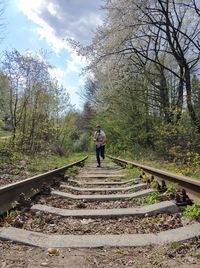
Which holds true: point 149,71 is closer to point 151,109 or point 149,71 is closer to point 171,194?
point 151,109

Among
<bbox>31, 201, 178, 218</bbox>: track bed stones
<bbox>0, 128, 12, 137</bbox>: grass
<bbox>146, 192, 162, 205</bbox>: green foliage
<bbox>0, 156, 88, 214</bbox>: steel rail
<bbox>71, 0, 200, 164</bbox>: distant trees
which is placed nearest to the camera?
<bbox>0, 156, 88, 214</bbox>: steel rail

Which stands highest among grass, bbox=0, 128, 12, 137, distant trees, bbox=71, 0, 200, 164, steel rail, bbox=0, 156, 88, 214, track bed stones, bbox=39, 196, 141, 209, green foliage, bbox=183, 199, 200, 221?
distant trees, bbox=71, 0, 200, 164

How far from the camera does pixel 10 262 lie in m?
2.64


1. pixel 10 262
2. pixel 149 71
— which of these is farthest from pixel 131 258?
pixel 149 71

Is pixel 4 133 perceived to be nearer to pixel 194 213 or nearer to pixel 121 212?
pixel 121 212

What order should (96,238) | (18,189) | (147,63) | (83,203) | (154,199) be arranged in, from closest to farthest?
(96,238) < (18,189) < (154,199) < (83,203) < (147,63)

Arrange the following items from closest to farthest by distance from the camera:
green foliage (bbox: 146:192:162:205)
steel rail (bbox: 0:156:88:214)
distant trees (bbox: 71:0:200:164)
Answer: steel rail (bbox: 0:156:88:214) < green foliage (bbox: 146:192:162:205) < distant trees (bbox: 71:0:200:164)

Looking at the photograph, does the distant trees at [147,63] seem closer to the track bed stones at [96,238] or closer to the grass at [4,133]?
the grass at [4,133]

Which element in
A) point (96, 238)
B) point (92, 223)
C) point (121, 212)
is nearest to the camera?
point (96, 238)

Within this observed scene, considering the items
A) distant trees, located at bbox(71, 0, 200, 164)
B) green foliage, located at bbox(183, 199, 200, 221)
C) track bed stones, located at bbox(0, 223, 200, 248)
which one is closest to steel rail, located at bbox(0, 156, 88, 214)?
track bed stones, located at bbox(0, 223, 200, 248)

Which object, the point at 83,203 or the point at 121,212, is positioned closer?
the point at 121,212

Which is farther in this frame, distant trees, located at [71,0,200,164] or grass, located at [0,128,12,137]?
distant trees, located at [71,0,200,164]

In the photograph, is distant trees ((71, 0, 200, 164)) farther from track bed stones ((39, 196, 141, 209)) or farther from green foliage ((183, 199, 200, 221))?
green foliage ((183, 199, 200, 221))

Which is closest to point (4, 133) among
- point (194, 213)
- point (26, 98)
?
point (26, 98)
